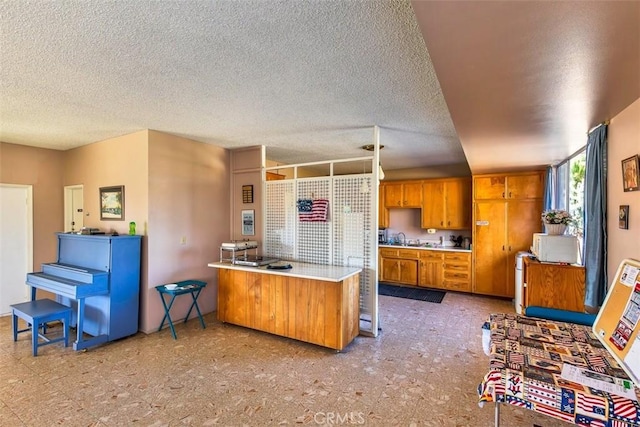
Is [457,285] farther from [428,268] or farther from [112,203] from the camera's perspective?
[112,203]

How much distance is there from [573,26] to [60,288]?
16.1 feet

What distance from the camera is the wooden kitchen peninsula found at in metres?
3.27

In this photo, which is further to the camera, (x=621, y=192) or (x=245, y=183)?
(x=245, y=183)

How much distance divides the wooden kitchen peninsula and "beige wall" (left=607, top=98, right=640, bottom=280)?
2.26 metres

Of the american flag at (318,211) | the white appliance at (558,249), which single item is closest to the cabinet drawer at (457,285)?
the white appliance at (558,249)

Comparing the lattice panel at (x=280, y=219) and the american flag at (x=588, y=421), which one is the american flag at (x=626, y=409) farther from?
the lattice panel at (x=280, y=219)

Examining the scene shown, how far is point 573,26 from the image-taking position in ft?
3.86

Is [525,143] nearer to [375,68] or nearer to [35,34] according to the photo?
[375,68]

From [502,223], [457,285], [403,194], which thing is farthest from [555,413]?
[403,194]

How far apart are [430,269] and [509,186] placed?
2118 mm

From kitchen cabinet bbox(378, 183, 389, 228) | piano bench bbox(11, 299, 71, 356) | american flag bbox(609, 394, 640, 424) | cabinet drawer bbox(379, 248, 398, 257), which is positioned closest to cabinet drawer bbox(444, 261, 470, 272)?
cabinet drawer bbox(379, 248, 398, 257)

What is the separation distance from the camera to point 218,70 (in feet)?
7.19

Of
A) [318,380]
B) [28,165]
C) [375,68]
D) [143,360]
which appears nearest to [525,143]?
[375,68]

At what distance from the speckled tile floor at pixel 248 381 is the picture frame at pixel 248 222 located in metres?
1.50
